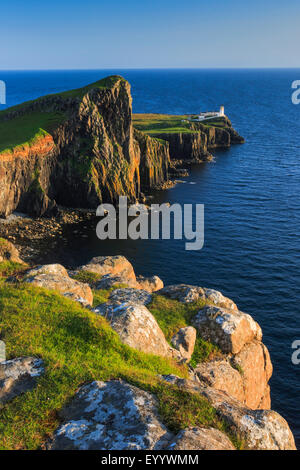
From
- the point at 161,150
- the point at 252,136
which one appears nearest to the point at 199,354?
the point at 161,150

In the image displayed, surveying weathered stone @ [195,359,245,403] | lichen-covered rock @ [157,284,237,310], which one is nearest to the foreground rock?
weathered stone @ [195,359,245,403]

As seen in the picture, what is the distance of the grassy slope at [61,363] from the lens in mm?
12070

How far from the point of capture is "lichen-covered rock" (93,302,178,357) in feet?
58.9

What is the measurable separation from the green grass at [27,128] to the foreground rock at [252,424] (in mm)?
63689

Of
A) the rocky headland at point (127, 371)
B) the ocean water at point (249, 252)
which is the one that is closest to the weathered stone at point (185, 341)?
the rocky headland at point (127, 371)

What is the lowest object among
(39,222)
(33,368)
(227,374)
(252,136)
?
(39,222)

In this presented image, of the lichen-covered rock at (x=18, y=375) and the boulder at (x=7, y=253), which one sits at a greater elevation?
the lichen-covered rock at (x=18, y=375)

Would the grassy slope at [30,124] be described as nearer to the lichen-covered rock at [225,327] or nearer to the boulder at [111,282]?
the boulder at [111,282]

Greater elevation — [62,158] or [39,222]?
[62,158]

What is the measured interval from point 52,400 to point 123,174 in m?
70.6

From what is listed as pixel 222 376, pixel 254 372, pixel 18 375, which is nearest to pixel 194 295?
pixel 254 372

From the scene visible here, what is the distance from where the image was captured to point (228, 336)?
70.9ft

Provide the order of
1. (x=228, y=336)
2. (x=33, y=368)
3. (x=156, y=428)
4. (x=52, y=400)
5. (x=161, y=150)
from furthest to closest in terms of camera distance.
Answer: (x=161, y=150)
(x=228, y=336)
(x=33, y=368)
(x=52, y=400)
(x=156, y=428)
